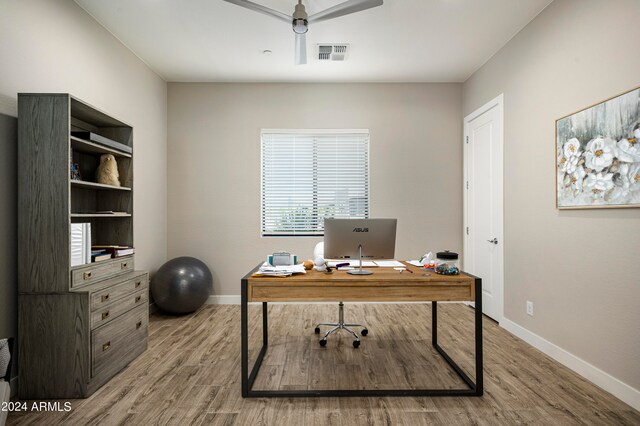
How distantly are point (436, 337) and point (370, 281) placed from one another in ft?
4.32

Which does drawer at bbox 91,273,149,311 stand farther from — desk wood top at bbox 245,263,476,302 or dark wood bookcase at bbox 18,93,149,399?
desk wood top at bbox 245,263,476,302

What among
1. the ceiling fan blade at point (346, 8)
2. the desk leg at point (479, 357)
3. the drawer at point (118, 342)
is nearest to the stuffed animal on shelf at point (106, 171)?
the drawer at point (118, 342)

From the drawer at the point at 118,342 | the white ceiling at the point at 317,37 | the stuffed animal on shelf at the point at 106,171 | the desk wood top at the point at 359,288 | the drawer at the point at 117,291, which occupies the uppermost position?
the white ceiling at the point at 317,37

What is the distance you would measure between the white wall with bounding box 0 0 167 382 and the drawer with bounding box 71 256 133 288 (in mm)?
452

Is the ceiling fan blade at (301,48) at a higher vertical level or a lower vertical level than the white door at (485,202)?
higher

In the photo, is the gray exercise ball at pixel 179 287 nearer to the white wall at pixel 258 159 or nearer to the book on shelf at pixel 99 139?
the white wall at pixel 258 159

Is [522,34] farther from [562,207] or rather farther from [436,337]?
[436,337]

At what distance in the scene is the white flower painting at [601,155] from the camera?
2160 millimetres

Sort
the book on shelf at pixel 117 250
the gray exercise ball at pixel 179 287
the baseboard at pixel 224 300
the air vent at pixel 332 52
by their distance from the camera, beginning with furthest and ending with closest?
the baseboard at pixel 224 300 → the gray exercise ball at pixel 179 287 → the air vent at pixel 332 52 → the book on shelf at pixel 117 250

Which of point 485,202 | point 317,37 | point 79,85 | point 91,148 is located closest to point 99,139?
point 91,148

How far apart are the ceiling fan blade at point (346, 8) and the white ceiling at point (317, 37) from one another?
1.64 feet

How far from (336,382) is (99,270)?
1.97m

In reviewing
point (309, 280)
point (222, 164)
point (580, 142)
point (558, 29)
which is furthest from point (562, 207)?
point (222, 164)

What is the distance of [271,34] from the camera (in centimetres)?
342
